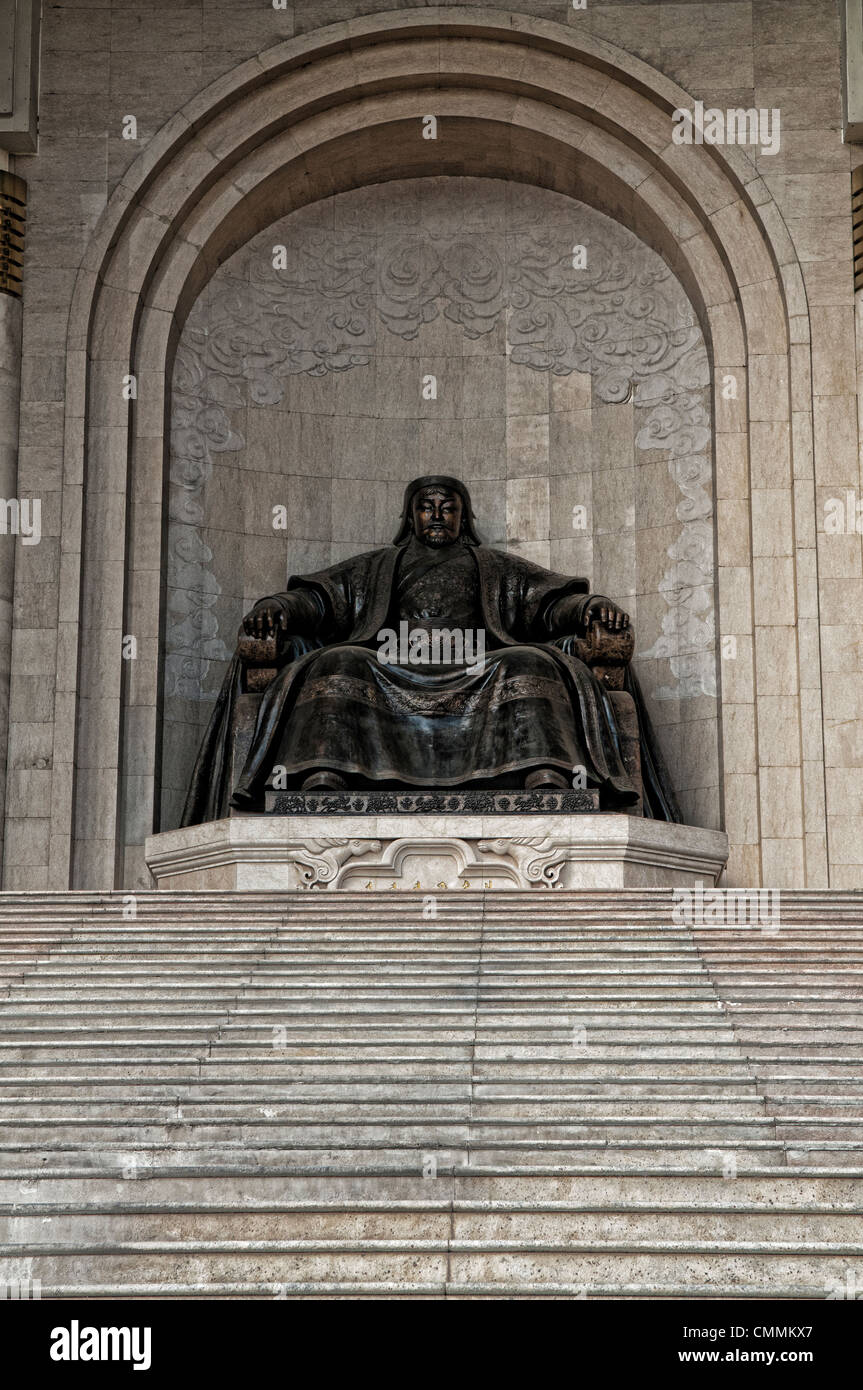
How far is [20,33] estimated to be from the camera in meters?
11.1

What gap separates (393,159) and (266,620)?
11.3ft

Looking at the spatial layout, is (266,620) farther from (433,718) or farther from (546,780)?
(546,780)

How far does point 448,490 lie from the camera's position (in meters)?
11.0

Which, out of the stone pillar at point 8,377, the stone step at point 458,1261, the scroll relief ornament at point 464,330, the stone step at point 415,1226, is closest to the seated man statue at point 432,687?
the scroll relief ornament at point 464,330

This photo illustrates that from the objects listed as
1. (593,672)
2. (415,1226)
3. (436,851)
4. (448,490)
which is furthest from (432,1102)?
(448,490)

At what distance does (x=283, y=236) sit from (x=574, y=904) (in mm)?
5781

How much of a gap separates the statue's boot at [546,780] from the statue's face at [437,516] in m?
1.94

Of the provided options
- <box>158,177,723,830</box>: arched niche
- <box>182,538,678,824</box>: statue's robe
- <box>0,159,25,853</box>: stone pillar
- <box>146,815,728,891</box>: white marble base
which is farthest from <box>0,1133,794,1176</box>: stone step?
<box>158,177,723,830</box>: arched niche

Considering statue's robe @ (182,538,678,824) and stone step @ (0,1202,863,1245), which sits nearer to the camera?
stone step @ (0,1202,863,1245)

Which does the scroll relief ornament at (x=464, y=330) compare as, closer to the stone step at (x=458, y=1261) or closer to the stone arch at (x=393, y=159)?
the stone arch at (x=393, y=159)

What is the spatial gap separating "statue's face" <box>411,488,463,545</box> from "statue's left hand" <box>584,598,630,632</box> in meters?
1.17

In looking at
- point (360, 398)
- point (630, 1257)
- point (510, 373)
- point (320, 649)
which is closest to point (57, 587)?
point (320, 649)

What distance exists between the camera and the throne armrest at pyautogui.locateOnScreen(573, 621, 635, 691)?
33.0ft

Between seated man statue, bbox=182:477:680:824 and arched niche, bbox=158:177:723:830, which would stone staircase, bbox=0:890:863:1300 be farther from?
arched niche, bbox=158:177:723:830
